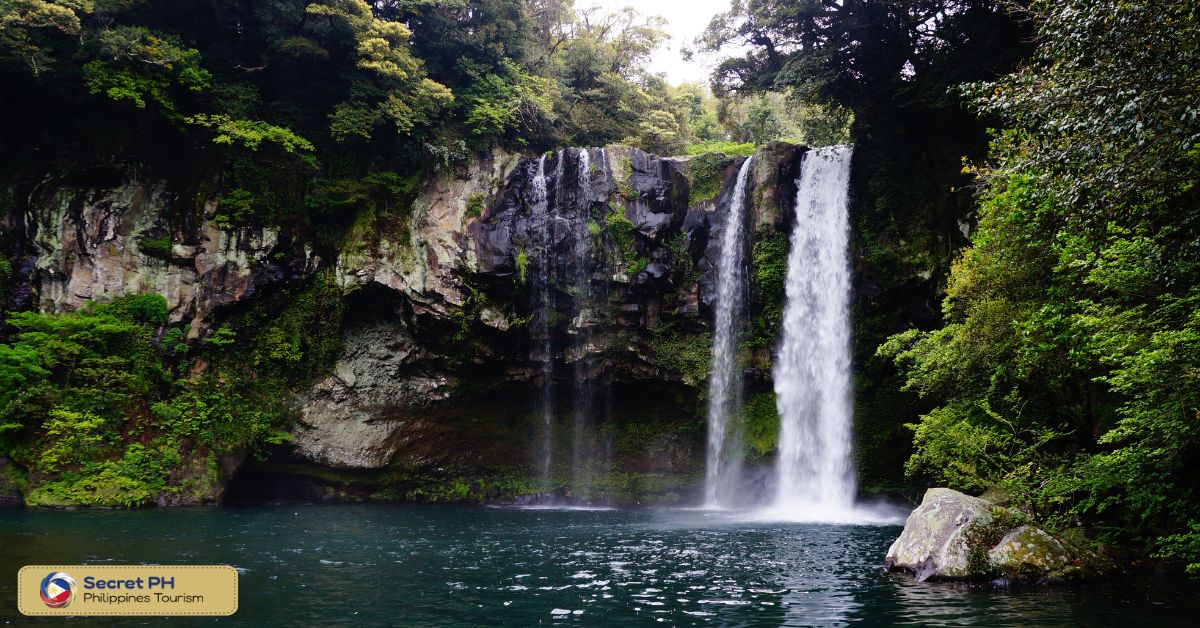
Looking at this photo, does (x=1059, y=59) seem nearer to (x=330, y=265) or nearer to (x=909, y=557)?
(x=909, y=557)

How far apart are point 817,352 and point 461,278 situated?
10006 millimetres

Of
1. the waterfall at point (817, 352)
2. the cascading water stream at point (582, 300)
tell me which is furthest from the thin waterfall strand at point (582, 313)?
the waterfall at point (817, 352)

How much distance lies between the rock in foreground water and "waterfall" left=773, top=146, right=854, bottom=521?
8910mm

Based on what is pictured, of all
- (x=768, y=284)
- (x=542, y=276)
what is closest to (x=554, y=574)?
(x=768, y=284)

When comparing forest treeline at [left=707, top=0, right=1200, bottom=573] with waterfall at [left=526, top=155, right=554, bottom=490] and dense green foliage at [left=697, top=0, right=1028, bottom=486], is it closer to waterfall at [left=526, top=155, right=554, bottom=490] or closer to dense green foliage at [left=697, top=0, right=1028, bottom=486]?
dense green foliage at [left=697, top=0, right=1028, bottom=486]

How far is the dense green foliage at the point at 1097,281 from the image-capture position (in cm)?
673

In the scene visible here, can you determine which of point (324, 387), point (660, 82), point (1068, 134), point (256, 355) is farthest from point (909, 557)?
point (660, 82)

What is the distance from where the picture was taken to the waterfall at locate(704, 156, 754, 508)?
20.4m

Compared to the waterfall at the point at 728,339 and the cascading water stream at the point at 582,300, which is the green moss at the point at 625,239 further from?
the waterfall at the point at 728,339

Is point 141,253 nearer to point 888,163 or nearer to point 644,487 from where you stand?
point 644,487

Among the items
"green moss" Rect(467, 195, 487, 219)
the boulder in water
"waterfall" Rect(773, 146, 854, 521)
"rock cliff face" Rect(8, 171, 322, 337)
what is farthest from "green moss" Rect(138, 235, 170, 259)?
the boulder in water

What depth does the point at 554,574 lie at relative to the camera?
377 inches

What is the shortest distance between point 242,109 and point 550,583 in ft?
57.8

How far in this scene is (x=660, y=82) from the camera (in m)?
30.4
